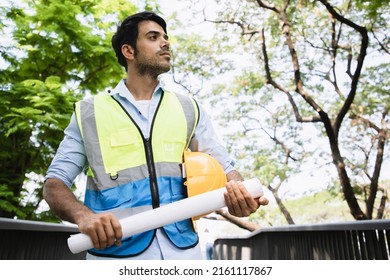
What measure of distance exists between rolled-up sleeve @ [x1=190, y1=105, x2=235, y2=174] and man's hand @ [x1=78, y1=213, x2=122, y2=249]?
609mm

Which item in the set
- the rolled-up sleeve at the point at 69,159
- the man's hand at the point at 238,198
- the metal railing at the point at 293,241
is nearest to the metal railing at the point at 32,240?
the metal railing at the point at 293,241

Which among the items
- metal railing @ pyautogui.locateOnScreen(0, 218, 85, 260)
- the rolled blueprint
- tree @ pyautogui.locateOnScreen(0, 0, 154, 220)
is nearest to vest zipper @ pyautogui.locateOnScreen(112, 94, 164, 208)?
the rolled blueprint

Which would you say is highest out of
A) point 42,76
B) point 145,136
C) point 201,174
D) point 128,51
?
point 42,76

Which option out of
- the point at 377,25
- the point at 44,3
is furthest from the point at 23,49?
the point at 377,25

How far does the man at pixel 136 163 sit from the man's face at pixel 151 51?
17mm

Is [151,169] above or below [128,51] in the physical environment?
below

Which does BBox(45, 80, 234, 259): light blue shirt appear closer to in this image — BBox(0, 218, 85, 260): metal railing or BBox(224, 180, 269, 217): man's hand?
BBox(224, 180, 269, 217): man's hand

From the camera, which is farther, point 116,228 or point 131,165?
point 131,165

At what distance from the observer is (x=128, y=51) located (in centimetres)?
202

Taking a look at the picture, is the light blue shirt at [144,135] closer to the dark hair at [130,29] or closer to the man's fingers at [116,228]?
the dark hair at [130,29]

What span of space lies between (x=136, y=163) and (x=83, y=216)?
338 mm

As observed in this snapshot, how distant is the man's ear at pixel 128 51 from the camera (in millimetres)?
2002

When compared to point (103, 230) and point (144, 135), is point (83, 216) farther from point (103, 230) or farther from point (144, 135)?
point (144, 135)

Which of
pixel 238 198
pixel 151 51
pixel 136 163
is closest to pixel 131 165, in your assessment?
pixel 136 163
